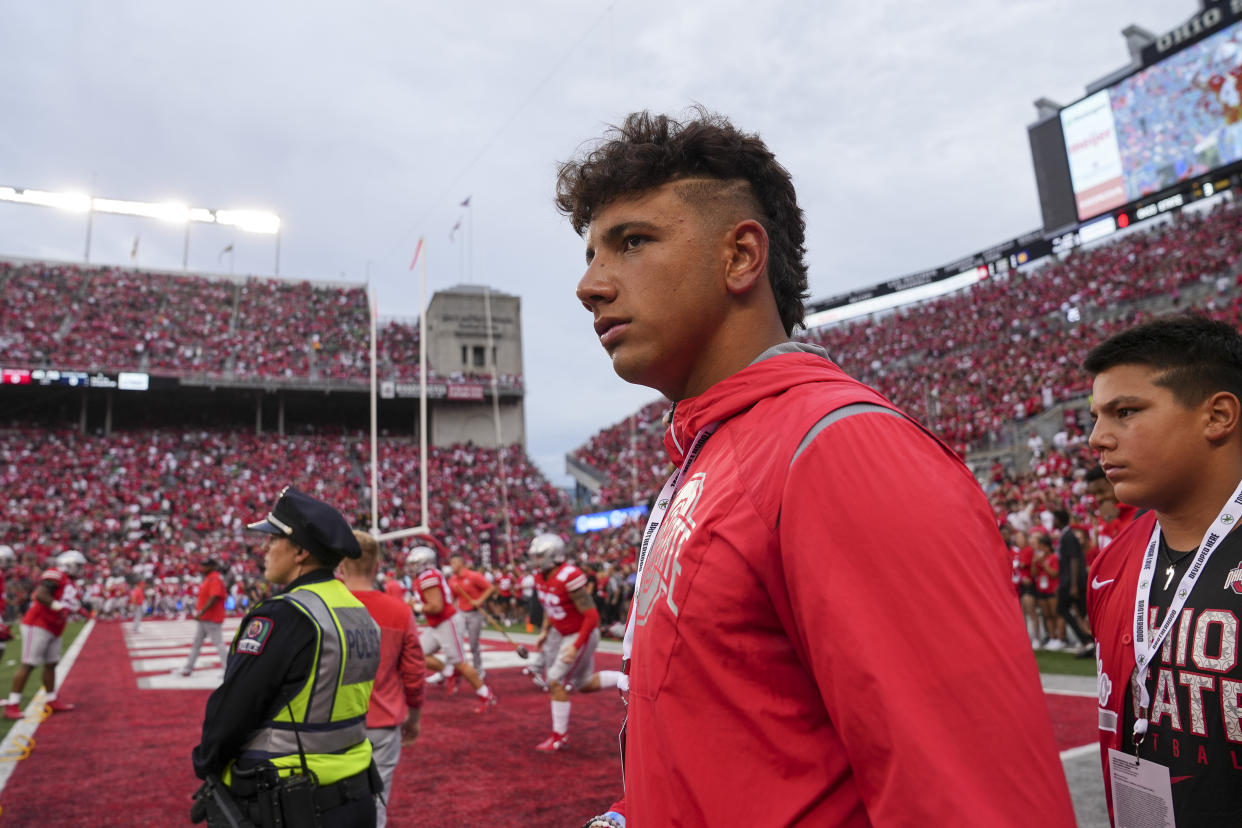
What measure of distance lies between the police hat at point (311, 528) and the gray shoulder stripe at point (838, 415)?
9.98ft

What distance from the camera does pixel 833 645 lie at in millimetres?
899

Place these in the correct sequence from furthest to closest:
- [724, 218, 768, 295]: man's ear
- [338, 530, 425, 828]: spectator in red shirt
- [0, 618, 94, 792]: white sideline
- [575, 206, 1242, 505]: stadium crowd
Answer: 1. [575, 206, 1242, 505]: stadium crowd
2. [0, 618, 94, 792]: white sideline
3. [338, 530, 425, 828]: spectator in red shirt
4. [724, 218, 768, 295]: man's ear

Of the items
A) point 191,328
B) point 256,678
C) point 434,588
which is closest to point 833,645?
point 256,678

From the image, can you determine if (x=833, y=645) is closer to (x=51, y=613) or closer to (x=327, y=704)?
(x=327, y=704)

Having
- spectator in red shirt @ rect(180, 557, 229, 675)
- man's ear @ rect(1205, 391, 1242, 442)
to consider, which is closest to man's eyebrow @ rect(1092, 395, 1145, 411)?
man's ear @ rect(1205, 391, 1242, 442)

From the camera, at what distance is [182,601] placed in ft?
101

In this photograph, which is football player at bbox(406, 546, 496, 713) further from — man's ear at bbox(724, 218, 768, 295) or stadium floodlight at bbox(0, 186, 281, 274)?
stadium floodlight at bbox(0, 186, 281, 274)

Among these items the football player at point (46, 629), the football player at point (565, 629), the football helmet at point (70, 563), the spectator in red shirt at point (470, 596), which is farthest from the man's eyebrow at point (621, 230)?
the spectator in red shirt at point (470, 596)

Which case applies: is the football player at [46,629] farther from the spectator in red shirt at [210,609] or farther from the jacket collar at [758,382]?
the jacket collar at [758,382]

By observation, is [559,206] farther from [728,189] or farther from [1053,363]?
[1053,363]

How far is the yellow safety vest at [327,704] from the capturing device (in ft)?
10.7

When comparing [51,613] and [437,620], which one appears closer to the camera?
[51,613]

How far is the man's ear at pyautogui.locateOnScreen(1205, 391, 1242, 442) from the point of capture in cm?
211

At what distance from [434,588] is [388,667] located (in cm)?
464
